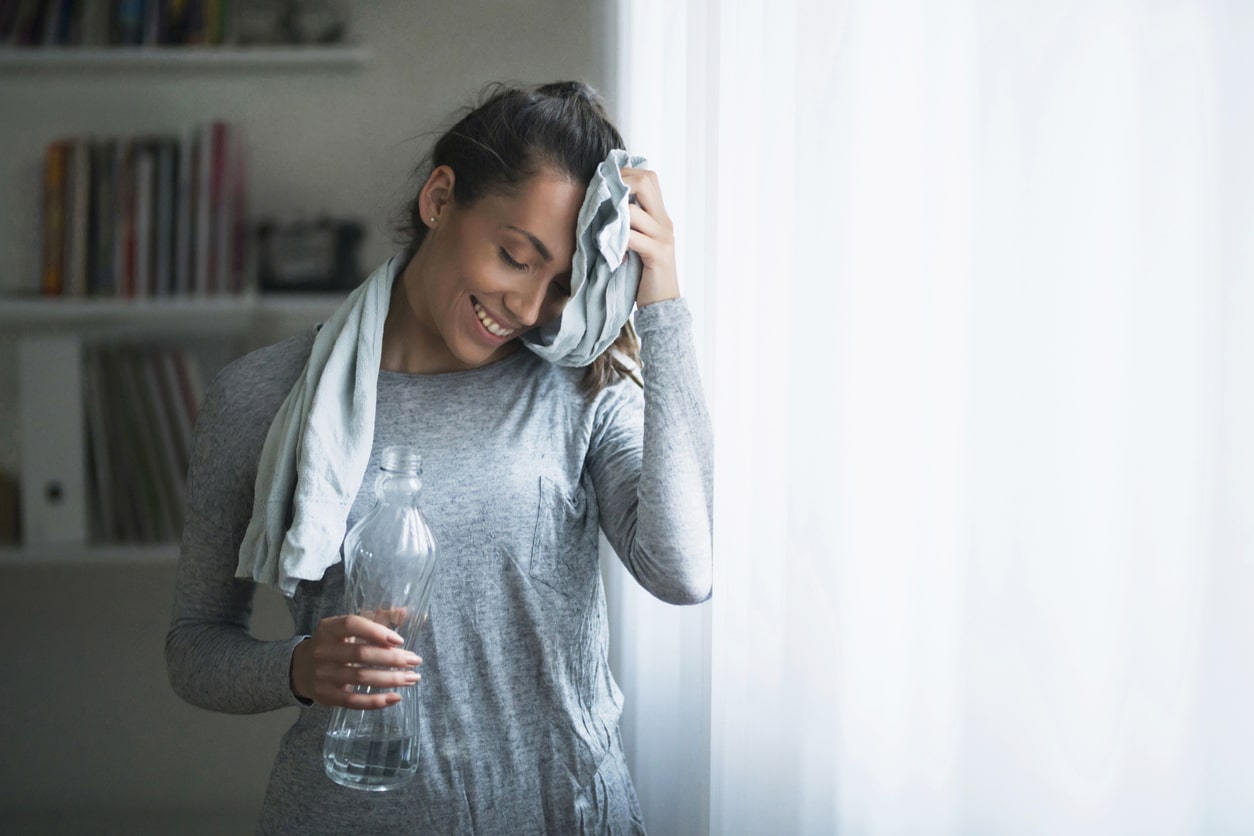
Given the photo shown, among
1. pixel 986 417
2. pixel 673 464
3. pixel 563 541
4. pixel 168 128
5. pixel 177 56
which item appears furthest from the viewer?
pixel 168 128

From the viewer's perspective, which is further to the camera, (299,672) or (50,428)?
(50,428)

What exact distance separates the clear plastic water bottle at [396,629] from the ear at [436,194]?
0.26 metres

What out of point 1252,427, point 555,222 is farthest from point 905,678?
point 555,222

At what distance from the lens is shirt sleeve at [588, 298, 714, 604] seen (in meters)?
0.93

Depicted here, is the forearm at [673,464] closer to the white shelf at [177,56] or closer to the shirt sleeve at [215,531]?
the shirt sleeve at [215,531]

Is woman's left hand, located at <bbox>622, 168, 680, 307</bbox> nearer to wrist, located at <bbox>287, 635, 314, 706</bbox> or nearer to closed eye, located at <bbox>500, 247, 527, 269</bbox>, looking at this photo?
closed eye, located at <bbox>500, 247, 527, 269</bbox>

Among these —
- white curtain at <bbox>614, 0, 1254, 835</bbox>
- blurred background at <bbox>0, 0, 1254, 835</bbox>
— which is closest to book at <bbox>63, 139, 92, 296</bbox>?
blurred background at <bbox>0, 0, 1254, 835</bbox>

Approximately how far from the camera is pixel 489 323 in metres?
0.99

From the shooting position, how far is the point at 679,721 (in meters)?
1.25

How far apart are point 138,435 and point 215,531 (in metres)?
1.26

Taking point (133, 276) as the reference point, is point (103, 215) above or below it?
above

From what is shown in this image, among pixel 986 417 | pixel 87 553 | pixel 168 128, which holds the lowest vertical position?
pixel 87 553

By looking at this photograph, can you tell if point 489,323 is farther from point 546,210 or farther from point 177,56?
point 177,56

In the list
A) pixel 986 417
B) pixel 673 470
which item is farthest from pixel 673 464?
pixel 986 417
